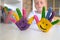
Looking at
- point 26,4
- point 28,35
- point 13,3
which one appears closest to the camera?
point 28,35

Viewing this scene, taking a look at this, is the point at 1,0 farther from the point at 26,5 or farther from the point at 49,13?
the point at 49,13

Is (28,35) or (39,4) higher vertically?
(39,4)

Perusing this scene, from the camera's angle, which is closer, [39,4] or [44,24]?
[44,24]

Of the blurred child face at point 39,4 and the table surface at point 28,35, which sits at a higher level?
the blurred child face at point 39,4

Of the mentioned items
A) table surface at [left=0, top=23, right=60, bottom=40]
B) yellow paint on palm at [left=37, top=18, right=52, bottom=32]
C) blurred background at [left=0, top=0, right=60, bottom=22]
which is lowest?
table surface at [left=0, top=23, right=60, bottom=40]

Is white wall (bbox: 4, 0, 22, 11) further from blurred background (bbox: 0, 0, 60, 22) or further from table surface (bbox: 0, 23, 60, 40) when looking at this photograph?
table surface (bbox: 0, 23, 60, 40)

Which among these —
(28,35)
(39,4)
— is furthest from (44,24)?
(39,4)

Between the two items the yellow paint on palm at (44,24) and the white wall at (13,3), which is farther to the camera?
the white wall at (13,3)

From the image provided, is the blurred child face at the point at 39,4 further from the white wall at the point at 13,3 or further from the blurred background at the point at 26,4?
the white wall at the point at 13,3

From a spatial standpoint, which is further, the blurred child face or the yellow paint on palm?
the blurred child face

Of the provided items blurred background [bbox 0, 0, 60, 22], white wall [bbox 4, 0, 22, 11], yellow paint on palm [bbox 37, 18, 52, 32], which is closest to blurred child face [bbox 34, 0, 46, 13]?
blurred background [bbox 0, 0, 60, 22]

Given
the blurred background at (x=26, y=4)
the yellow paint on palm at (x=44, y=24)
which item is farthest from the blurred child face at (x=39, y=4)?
the yellow paint on palm at (x=44, y=24)

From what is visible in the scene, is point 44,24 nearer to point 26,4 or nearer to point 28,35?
point 28,35

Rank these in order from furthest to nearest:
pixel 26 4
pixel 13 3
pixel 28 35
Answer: pixel 26 4
pixel 13 3
pixel 28 35
